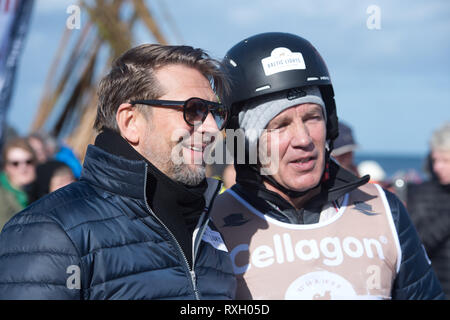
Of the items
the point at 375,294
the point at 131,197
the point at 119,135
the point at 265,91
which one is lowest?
the point at 375,294

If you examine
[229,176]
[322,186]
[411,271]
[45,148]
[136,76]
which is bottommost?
[411,271]

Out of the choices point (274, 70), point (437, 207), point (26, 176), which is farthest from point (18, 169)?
point (437, 207)

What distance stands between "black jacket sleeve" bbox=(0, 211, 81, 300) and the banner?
11.3ft

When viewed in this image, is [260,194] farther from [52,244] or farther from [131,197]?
[52,244]

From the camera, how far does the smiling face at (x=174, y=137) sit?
202 centimetres

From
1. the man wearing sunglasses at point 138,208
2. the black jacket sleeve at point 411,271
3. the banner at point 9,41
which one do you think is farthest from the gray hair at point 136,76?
the banner at point 9,41

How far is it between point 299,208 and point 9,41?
131 inches

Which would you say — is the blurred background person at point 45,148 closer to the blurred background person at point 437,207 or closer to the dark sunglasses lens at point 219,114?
the blurred background person at point 437,207

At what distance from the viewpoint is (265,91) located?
258 cm

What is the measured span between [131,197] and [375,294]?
3.85 ft

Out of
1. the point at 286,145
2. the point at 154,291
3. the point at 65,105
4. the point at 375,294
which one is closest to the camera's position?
the point at 154,291

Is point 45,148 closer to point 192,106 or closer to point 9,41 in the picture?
point 9,41

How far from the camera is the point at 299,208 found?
263 cm

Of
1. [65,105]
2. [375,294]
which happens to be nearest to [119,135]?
[375,294]
